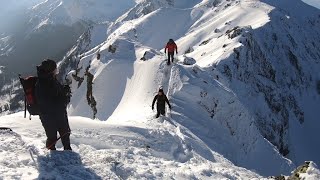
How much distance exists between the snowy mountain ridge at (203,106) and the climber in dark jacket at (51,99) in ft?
2.84

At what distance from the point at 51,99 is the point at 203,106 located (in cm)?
2642

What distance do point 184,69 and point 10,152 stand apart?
30.4m

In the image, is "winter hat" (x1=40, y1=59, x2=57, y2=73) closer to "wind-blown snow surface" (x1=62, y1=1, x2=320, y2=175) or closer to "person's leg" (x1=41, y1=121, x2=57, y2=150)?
"person's leg" (x1=41, y1=121, x2=57, y2=150)

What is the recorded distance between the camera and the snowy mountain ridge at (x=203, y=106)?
1520 centimetres

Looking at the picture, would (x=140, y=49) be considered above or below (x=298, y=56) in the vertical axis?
above

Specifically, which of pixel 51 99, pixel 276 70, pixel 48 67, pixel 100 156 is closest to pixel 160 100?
pixel 100 156

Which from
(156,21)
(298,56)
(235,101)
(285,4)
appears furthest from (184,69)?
(285,4)

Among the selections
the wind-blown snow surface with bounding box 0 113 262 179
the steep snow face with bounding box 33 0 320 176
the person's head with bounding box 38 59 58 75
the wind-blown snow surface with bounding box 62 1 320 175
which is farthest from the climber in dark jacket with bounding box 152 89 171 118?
the person's head with bounding box 38 59 58 75

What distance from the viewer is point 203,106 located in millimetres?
37281

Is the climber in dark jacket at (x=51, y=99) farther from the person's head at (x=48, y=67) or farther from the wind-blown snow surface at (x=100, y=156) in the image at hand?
the wind-blown snow surface at (x=100, y=156)

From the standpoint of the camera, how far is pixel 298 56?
12631cm

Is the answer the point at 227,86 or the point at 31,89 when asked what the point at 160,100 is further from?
the point at 227,86

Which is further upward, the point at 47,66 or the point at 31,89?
the point at 47,66

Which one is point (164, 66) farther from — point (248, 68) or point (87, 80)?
point (248, 68)
